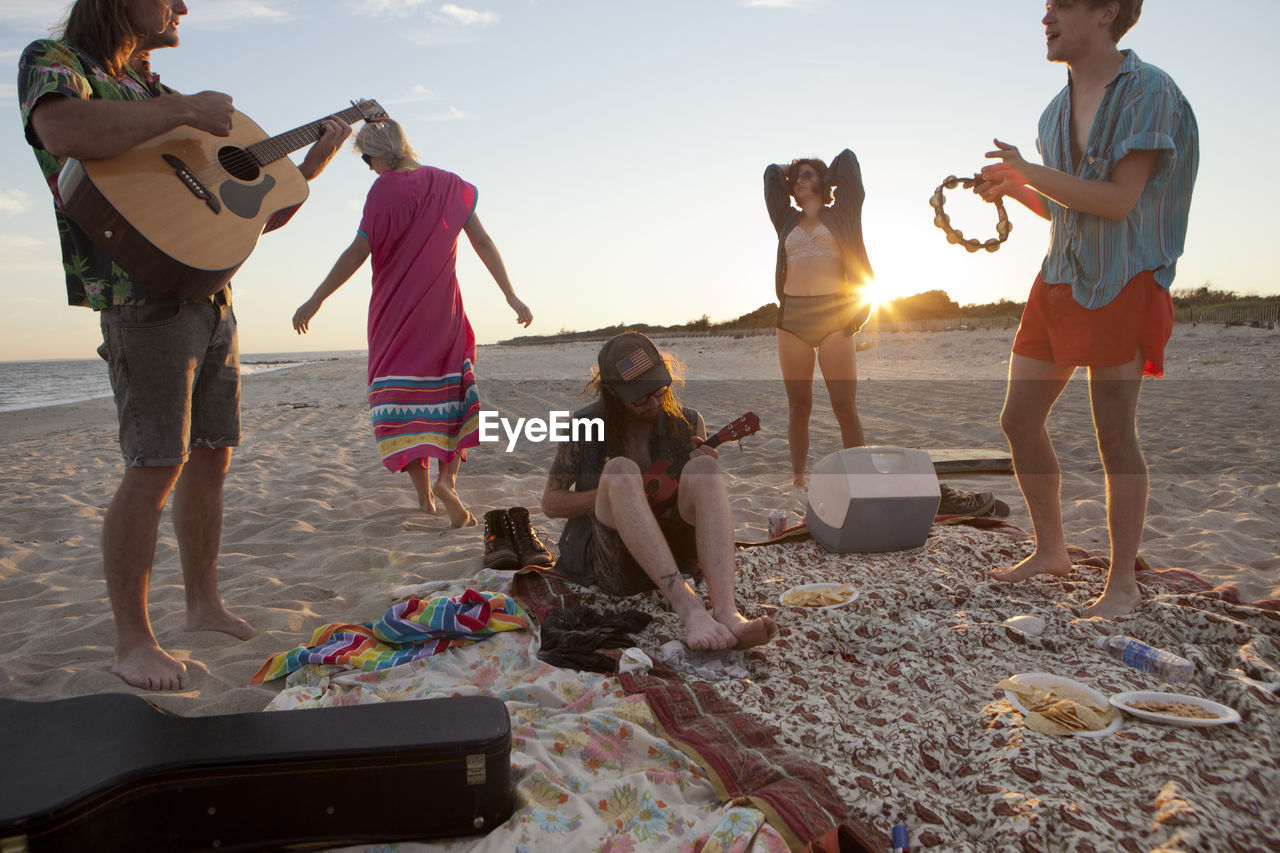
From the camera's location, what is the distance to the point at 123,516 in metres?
2.34

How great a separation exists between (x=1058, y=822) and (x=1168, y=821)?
0.69 ft

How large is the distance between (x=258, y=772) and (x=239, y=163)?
208 cm

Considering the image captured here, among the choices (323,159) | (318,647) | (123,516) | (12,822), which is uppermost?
(323,159)

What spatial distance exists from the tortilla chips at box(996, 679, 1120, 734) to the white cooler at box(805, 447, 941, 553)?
4.08 feet

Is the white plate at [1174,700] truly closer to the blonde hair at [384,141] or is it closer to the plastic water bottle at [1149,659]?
the plastic water bottle at [1149,659]

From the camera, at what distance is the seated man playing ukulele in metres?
2.51

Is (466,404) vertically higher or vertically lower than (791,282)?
lower

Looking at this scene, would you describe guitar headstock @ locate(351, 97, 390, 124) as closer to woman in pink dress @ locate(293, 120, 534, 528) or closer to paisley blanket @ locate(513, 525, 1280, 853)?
woman in pink dress @ locate(293, 120, 534, 528)

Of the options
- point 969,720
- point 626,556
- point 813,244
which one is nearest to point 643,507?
point 626,556

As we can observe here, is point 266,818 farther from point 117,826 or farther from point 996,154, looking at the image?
point 996,154

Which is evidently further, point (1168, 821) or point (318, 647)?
point (318, 647)

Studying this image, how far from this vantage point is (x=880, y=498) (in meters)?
3.25

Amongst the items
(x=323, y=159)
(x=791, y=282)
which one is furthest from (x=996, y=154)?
(x=323, y=159)

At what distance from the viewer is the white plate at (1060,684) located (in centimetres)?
181
